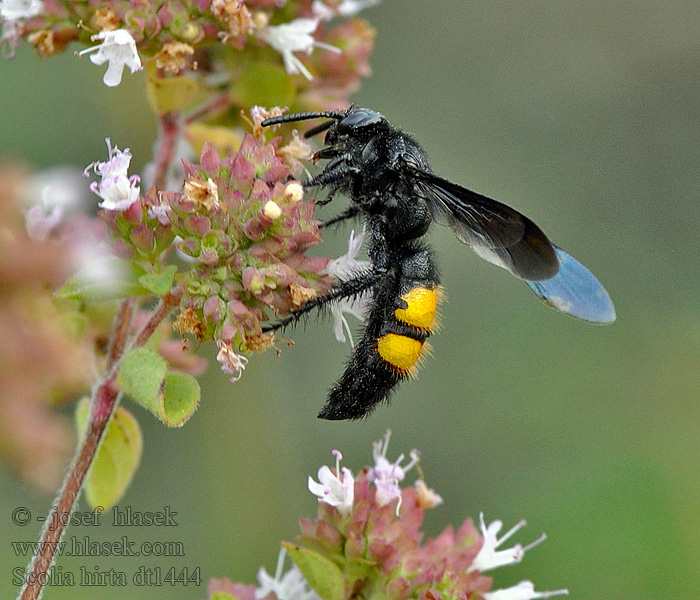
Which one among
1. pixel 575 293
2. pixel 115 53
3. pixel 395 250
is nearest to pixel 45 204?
pixel 115 53

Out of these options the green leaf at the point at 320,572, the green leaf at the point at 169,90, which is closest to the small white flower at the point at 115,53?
the green leaf at the point at 169,90

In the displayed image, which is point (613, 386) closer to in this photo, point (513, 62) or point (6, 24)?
point (513, 62)

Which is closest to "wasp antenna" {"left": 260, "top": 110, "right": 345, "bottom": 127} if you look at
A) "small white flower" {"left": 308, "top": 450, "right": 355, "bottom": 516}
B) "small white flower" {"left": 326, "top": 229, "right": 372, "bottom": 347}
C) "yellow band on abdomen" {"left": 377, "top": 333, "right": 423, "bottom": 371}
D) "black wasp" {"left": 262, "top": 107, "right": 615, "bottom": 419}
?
"black wasp" {"left": 262, "top": 107, "right": 615, "bottom": 419}

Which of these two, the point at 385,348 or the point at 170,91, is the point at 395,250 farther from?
the point at 170,91

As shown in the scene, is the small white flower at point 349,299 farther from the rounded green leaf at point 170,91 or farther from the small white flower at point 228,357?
the rounded green leaf at point 170,91

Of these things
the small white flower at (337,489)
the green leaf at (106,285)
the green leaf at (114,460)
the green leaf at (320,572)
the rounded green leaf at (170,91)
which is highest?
the rounded green leaf at (170,91)
